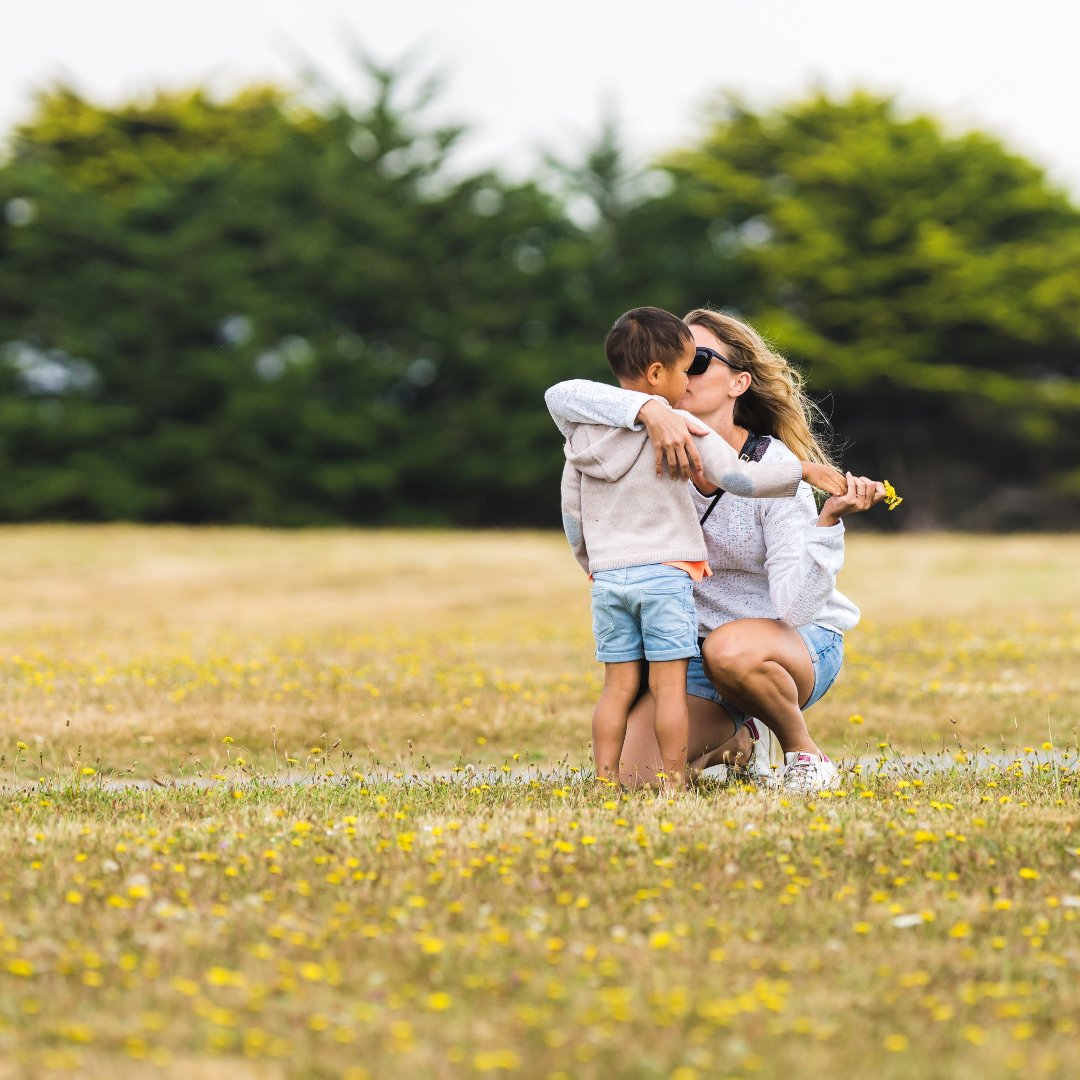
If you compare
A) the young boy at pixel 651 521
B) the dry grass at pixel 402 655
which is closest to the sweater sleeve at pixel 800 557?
the young boy at pixel 651 521

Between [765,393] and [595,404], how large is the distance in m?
0.98

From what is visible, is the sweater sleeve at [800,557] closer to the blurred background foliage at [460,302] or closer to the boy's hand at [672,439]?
the boy's hand at [672,439]

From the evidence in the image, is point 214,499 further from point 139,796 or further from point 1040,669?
point 139,796

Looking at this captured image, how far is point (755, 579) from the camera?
6035 mm

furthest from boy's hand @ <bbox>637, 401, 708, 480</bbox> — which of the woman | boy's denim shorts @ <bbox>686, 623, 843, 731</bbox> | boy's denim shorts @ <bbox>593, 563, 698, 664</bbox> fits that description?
boy's denim shorts @ <bbox>686, 623, 843, 731</bbox>

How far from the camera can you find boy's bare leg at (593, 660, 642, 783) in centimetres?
561

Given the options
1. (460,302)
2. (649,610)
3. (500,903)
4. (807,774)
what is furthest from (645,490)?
(460,302)

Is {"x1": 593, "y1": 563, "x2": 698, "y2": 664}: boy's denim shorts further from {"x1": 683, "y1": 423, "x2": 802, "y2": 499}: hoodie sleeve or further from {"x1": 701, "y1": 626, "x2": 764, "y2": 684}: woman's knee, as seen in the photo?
{"x1": 683, "y1": 423, "x2": 802, "y2": 499}: hoodie sleeve

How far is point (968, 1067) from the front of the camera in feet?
10.1

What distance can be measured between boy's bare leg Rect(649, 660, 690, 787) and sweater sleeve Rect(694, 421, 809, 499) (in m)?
0.72

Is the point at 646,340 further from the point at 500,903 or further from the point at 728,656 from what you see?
the point at 500,903

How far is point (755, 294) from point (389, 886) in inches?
1167

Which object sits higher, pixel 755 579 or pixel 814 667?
pixel 755 579

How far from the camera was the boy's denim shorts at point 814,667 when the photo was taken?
602cm
